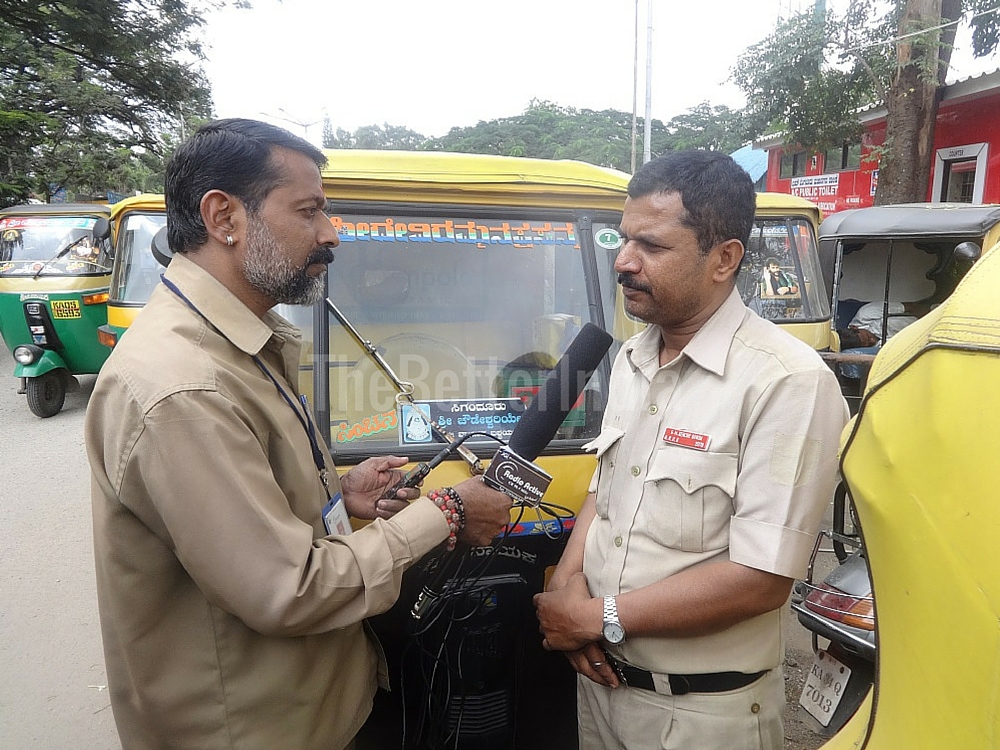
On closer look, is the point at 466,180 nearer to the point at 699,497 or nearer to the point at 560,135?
the point at 699,497

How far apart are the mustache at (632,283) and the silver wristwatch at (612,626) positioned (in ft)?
2.33

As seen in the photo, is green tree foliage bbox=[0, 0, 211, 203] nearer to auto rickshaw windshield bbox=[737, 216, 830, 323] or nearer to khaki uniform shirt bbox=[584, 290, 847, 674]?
auto rickshaw windshield bbox=[737, 216, 830, 323]

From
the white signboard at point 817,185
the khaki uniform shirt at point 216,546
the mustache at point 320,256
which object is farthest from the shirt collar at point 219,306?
the white signboard at point 817,185

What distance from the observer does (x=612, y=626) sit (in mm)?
1468

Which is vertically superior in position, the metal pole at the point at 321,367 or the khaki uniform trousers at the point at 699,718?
the metal pole at the point at 321,367

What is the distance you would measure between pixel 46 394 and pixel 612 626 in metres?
8.15

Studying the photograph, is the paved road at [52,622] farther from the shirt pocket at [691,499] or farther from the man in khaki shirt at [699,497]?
the shirt pocket at [691,499]

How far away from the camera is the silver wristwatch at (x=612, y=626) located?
146 cm

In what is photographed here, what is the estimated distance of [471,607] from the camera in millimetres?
1870

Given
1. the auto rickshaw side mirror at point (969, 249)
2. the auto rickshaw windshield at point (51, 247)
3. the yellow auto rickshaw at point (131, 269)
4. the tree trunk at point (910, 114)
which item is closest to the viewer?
the yellow auto rickshaw at point (131, 269)

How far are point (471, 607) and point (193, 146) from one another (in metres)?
1.37

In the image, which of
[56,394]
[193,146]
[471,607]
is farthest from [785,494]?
[56,394]

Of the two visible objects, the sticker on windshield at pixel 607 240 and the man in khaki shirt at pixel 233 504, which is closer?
the man in khaki shirt at pixel 233 504

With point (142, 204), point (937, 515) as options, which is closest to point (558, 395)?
point (937, 515)
